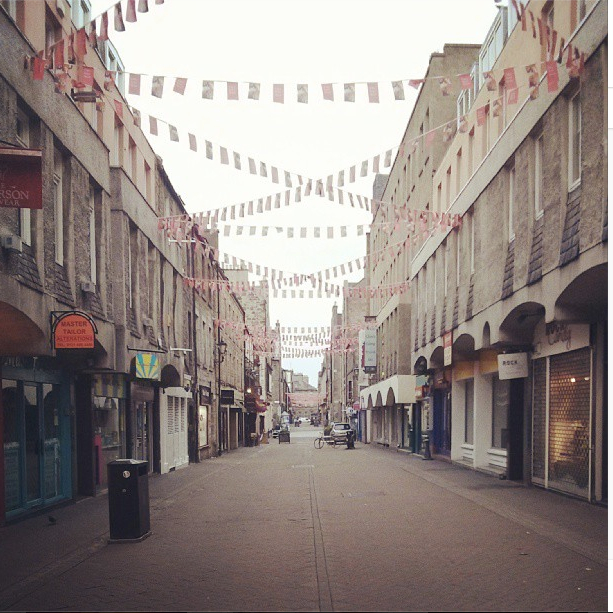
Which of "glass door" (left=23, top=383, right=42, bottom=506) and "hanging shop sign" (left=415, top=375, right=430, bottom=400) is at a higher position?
"hanging shop sign" (left=415, top=375, right=430, bottom=400)

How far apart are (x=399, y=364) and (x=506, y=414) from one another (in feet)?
58.0

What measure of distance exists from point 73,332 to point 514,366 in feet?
31.6

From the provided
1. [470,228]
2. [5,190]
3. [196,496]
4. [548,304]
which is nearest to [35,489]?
[196,496]

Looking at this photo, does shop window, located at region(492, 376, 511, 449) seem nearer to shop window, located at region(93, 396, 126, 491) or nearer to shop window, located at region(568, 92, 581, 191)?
shop window, located at region(568, 92, 581, 191)

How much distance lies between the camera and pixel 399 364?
37125 millimetres

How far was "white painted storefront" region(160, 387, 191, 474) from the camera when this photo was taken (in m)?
24.4

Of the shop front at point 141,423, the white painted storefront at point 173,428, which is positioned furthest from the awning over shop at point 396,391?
the shop front at point 141,423

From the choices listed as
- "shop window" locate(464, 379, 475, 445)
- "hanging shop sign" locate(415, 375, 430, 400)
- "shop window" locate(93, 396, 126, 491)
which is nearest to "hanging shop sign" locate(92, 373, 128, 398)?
A: "shop window" locate(93, 396, 126, 491)

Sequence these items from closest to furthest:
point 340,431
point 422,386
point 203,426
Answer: point 422,386, point 203,426, point 340,431

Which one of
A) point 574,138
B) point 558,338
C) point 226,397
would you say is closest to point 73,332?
point 574,138

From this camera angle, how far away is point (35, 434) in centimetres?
1340

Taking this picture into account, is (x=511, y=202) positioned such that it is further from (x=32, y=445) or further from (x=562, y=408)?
(x=32, y=445)

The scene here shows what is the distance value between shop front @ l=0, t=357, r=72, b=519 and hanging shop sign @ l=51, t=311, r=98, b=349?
0.87m

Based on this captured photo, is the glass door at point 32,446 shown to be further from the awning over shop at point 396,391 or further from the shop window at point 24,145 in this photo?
the awning over shop at point 396,391
